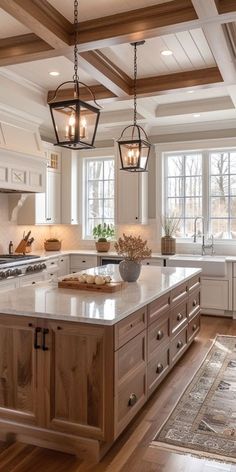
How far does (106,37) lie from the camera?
10.1ft

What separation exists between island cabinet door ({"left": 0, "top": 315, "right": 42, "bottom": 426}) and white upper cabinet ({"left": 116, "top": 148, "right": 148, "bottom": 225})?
155 inches

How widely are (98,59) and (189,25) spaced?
113cm

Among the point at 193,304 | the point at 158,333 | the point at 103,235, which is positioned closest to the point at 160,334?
the point at 158,333

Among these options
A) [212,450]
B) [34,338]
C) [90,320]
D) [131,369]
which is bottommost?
[212,450]

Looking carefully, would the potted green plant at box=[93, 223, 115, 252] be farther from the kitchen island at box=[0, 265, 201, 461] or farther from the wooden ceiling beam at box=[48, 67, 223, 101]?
the kitchen island at box=[0, 265, 201, 461]

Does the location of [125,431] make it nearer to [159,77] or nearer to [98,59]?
[98,59]

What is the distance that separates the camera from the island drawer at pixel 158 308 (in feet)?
9.81

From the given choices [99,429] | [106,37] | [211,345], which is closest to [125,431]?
[99,429]

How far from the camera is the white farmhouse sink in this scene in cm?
560

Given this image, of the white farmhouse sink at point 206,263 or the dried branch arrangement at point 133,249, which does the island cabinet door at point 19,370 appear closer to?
the dried branch arrangement at point 133,249

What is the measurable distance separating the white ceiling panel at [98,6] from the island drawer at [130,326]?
85.5 inches

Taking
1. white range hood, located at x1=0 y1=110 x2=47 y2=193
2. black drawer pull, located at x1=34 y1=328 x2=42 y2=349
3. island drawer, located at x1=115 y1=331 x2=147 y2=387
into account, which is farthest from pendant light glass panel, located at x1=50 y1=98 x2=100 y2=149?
white range hood, located at x1=0 y1=110 x2=47 y2=193

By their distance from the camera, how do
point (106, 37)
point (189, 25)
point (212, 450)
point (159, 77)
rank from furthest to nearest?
point (159, 77)
point (106, 37)
point (189, 25)
point (212, 450)

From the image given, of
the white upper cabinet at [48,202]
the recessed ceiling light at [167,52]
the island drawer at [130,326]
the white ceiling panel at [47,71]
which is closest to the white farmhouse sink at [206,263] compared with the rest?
the white upper cabinet at [48,202]
